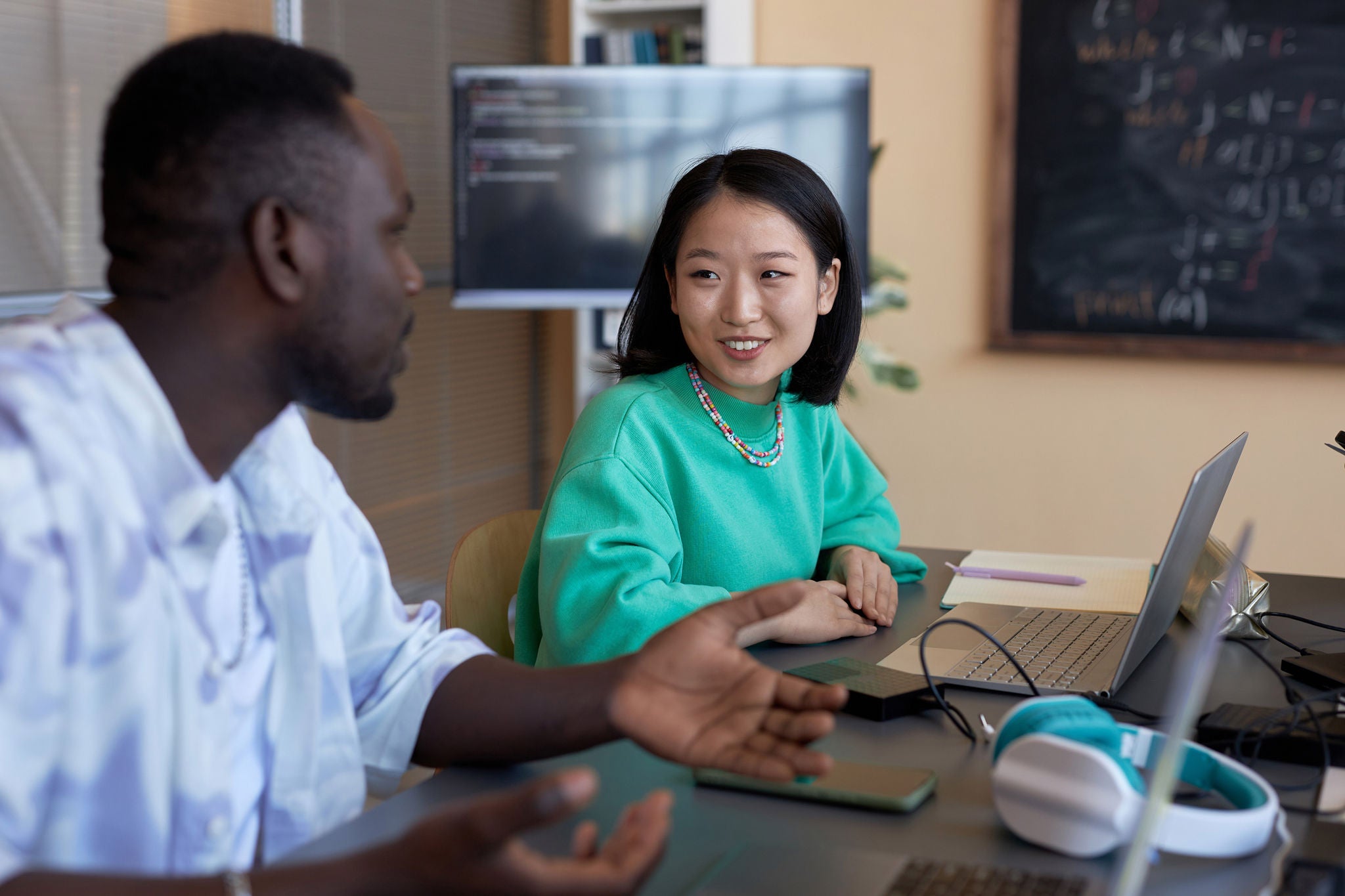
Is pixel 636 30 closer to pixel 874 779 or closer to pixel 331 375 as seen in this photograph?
pixel 331 375

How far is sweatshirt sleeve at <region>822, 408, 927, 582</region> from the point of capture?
178cm

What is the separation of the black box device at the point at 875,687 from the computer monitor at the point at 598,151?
2.06 meters

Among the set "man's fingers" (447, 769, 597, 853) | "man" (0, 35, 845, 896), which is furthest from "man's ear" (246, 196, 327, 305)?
"man's fingers" (447, 769, 597, 853)

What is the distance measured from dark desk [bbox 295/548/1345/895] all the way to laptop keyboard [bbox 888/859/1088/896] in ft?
0.09

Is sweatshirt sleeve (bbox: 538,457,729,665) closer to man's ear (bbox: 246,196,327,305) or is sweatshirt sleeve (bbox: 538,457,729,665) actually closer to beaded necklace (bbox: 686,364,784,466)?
beaded necklace (bbox: 686,364,784,466)

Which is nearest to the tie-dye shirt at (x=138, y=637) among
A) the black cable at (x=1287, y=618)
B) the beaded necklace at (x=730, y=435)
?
the beaded necklace at (x=730, y=435)

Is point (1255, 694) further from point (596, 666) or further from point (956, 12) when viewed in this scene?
point (956, 12)

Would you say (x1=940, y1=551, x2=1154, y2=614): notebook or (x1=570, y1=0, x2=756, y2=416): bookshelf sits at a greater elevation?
(x1=570, y1=0, x2=756, y2=416): bookshelf

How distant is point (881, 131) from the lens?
362 cm

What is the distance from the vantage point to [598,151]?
3227 millimetres

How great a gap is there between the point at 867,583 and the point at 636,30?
2611mm

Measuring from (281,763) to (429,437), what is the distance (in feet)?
9.09

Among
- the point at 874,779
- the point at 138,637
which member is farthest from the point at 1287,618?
the point at 138,637

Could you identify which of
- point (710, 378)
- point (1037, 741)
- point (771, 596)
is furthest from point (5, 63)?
point (1037, 741)
